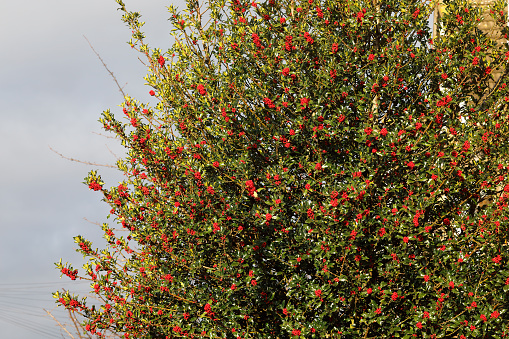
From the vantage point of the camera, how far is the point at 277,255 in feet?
26.8

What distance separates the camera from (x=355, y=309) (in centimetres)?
802

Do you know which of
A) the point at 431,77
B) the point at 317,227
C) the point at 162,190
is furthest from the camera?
the point at 162,190

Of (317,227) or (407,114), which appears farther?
(407,114)

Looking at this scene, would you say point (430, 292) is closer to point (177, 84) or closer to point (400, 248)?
point (400, 248)

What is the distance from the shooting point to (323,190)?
308 inches

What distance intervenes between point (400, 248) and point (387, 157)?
145 cm

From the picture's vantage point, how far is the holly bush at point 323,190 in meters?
7.73

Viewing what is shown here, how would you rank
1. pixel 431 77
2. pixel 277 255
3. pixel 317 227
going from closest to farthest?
pixel 317 227 < pixel 277 255 < pixel 431 77

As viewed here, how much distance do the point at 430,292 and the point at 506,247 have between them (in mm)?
1421

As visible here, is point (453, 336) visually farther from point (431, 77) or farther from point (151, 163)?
point (151, 163)

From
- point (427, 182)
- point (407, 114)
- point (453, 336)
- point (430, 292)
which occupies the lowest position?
point (453, 336)

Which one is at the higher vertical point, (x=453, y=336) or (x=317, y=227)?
(x=317, y=227)

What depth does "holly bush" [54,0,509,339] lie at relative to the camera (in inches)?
304

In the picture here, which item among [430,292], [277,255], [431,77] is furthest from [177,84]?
[430,292]
